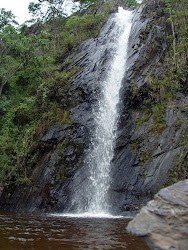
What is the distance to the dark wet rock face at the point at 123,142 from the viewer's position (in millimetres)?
9398

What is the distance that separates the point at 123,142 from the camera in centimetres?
1107

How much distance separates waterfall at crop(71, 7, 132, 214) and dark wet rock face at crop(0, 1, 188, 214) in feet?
1.01

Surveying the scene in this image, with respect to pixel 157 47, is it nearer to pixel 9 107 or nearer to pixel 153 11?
pixel 153 11

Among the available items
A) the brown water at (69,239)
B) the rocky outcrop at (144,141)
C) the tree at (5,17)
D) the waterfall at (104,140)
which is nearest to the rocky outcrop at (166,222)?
the brown water at (69,239)

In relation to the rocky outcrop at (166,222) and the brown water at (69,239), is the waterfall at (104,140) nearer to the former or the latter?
the brown water at (69,239)

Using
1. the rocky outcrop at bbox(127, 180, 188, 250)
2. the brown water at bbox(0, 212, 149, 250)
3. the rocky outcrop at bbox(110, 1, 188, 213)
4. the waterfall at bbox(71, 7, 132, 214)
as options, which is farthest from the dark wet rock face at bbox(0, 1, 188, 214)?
the rocky outcrop at bbox(127, 180, 188, 250)

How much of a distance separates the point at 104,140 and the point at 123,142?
42.8 inches

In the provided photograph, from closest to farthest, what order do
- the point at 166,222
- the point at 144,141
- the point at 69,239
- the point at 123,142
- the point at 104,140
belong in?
the point at 166,222 < the point at 69,239 < the point at 144,141 < the point at 123,142 < the point at 104,140

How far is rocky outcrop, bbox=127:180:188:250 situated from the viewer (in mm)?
2863

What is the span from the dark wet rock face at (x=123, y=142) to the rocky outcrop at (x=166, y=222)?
5716 mm

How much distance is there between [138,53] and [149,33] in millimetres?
1880

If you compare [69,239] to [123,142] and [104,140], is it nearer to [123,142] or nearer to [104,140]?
[123,142]

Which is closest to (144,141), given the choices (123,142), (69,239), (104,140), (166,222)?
(123,142)

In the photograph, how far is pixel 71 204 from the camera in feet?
34.1
